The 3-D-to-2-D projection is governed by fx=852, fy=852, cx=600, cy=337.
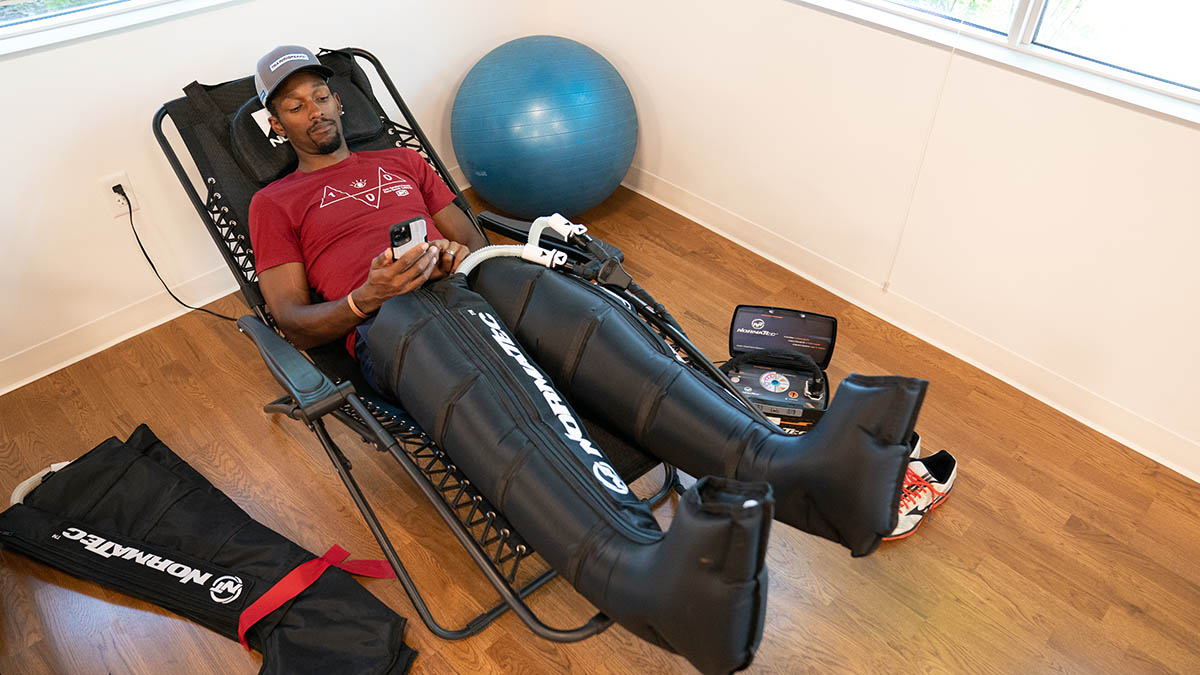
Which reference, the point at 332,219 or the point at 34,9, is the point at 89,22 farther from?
the point at 332,219

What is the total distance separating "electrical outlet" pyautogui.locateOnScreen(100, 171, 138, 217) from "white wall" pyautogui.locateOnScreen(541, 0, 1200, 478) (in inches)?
67.8

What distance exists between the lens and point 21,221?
2.40 meters

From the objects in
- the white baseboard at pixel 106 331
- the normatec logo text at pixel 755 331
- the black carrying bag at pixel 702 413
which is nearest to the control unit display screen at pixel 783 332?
the normatec logo text at pixel 755 331

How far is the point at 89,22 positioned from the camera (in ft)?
7.75

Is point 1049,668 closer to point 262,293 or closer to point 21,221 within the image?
point 262,293

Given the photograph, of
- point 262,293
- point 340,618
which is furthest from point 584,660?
point 262,293

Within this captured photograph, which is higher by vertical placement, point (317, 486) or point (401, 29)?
point (401, 29)

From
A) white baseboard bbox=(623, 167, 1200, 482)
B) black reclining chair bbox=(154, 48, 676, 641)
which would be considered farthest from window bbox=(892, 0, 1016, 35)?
black reclining chair bbox=(154, 48, 676, 641)

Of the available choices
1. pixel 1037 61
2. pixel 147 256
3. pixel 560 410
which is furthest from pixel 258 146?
pixel 1037 61

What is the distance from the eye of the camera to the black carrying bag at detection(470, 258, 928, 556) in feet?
4.58

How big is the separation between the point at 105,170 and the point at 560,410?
1.71 m

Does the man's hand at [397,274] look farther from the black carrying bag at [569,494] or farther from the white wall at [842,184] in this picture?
the white wall at [842,184]

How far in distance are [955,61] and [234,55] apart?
2.09 metres

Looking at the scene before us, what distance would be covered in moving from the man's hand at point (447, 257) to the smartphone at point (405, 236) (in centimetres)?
7
